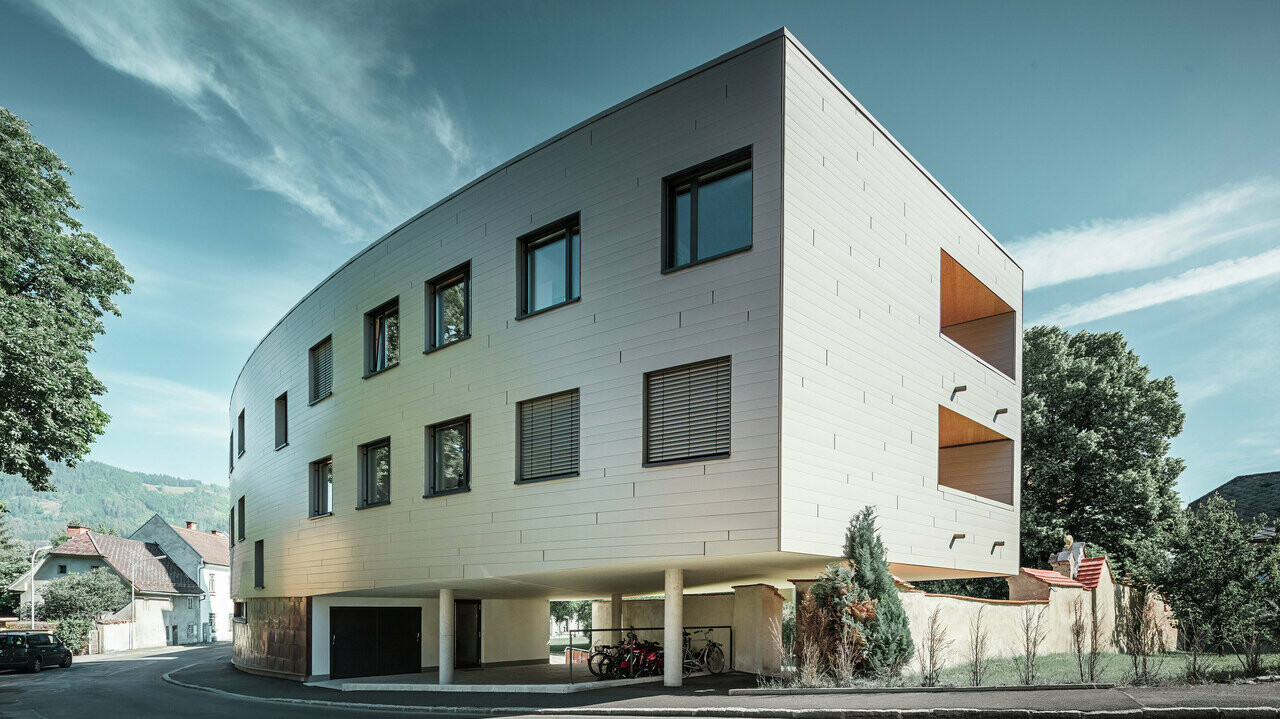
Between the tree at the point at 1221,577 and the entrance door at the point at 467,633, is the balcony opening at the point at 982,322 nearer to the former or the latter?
the tree at the point at 1221,577

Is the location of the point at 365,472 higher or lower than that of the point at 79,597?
higher

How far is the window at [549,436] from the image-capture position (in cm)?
1625

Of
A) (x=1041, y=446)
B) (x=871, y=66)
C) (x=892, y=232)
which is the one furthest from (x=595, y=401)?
(x=1041, y=446)

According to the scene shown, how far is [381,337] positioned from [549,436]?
26.3ft

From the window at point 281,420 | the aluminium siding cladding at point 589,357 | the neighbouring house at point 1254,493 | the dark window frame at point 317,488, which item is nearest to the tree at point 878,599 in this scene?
the aluminium siding cladding at point 589,357

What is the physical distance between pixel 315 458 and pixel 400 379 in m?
5.21

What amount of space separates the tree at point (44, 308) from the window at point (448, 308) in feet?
36.8

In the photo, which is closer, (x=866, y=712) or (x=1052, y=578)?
(x=866, y=712)

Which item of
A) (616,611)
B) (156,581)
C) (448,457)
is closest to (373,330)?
(448,457)

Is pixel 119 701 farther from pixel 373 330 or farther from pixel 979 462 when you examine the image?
pixel 979 462

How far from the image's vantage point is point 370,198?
78.3ft

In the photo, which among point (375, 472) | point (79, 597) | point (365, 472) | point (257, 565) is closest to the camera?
point (375, 472)

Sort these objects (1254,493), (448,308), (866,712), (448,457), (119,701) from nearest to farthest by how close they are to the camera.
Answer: (866,712) < (448,457) < (448,308) < (119,701) < (1254,493)

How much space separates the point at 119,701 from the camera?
21672 mm
